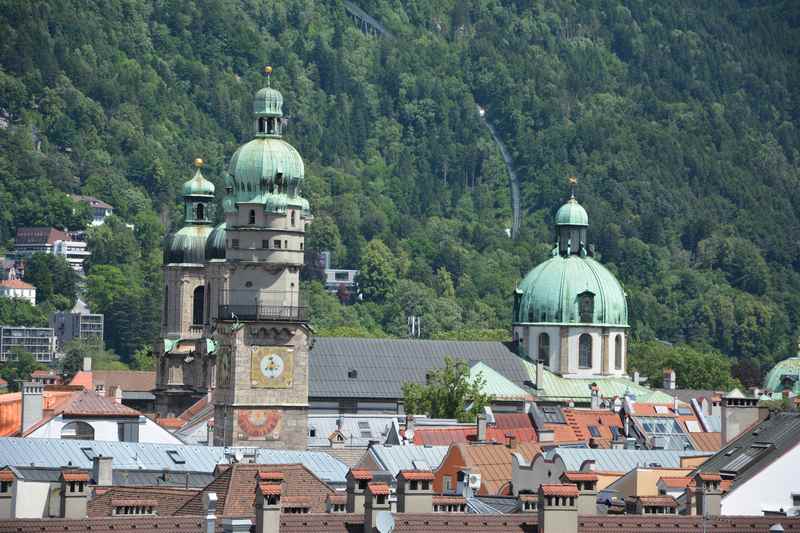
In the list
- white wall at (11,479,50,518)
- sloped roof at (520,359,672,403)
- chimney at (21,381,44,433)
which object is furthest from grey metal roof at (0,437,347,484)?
sloped roof at (520,359,672,403)

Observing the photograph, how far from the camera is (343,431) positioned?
125438 mm

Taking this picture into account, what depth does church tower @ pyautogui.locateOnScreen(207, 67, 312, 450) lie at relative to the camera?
11456cm

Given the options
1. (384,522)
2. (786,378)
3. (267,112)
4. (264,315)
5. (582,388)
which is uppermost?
(267,112)

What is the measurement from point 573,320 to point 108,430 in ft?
183

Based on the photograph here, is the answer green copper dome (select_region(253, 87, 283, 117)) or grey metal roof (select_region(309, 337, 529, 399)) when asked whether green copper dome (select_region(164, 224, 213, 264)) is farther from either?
green copper dome (select_region(253, 87, 283, 117))

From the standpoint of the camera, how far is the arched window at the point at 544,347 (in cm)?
15475

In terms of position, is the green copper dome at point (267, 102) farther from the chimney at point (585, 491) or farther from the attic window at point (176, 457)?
the chimney at point (585, 491)

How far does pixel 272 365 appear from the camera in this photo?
115750 millimetres

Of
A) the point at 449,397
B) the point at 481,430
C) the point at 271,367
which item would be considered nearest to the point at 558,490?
the point at 481,430

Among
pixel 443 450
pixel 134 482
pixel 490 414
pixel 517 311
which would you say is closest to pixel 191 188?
pixel 517 311

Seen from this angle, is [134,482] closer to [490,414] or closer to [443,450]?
[443,450]

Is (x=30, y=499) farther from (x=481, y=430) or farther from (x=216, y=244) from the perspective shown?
(x=216, y=244)

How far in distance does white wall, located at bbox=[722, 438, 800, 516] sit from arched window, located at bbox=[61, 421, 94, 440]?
3849 centimetres

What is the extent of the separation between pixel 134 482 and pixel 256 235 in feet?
131
